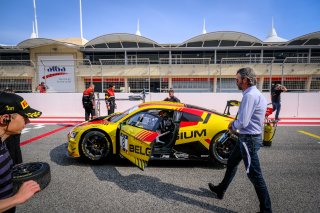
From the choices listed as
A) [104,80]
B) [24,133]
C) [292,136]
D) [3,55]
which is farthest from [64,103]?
[3,55]

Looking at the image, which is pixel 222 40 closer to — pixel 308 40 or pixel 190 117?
pixel 308 40

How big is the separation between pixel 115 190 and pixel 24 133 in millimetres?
5773

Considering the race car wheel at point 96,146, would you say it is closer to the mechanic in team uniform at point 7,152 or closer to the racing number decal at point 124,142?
the racing number decal at point 124,142

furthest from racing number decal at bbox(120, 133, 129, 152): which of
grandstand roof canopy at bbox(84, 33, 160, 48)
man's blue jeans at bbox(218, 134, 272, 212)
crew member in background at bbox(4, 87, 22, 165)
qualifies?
grandstand roof canopy at bbox(84, 33, 160, 48)

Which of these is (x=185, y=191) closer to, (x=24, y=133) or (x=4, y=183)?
(x=4, y=183)

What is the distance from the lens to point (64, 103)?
11516mm

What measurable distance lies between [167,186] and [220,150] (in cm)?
148

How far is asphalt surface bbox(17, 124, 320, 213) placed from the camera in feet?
9.12

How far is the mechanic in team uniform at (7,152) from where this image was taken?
1293 millimetres

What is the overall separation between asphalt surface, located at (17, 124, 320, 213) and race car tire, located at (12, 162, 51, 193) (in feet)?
1.08

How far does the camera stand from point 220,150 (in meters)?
4.23

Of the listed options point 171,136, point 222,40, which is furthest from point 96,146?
point 222,40

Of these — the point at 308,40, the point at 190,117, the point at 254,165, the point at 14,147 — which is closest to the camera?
the point at 254,165

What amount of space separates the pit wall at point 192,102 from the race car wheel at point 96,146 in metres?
7.03
